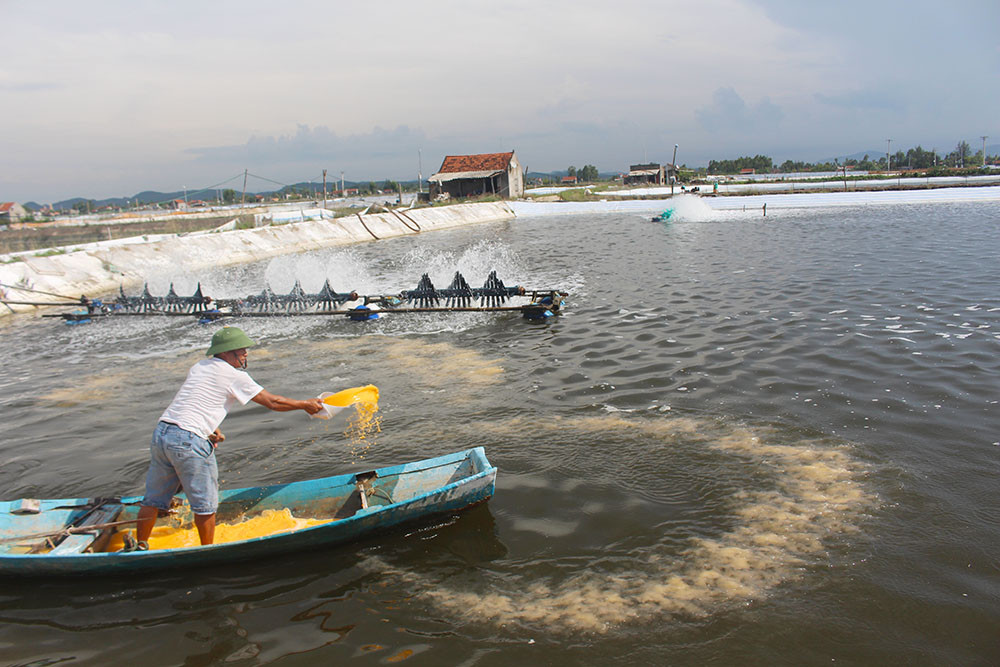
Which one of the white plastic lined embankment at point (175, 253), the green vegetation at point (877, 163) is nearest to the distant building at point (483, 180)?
the white plastic lined embankment at point (175, 253)

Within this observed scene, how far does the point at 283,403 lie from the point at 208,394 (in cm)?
67

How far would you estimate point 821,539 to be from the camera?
5613mm

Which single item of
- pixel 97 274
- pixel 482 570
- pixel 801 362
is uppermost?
pixel 97 274

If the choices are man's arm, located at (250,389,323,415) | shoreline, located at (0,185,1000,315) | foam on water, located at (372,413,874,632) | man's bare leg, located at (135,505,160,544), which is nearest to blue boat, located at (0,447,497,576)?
man's bare leg, located at (135,505,160,544)

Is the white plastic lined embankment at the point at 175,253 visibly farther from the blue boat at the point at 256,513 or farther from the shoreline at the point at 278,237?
the blue boat at the point at 256,513

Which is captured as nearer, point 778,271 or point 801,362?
point 801,362

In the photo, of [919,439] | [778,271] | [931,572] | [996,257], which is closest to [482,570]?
[931,572]

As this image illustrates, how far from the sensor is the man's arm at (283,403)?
222 inches

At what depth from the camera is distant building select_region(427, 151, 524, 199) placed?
64.6 metres

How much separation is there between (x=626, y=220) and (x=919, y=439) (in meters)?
41.2

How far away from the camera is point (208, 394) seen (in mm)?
5566

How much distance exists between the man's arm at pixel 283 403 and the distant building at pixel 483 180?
196 feet

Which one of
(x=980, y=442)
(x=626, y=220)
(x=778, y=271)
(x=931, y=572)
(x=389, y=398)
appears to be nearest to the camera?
(x=931, y=572)

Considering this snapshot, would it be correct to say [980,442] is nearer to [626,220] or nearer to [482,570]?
[482,570]
